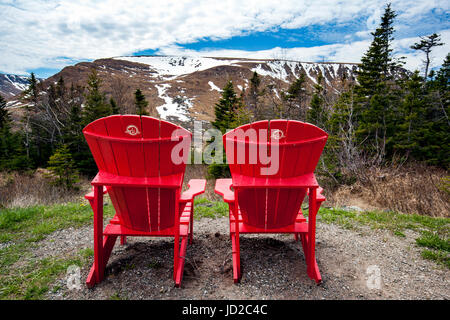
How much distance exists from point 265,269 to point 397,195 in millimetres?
6903

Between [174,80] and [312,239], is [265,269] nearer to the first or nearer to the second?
[312,239]

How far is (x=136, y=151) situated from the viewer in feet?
6.86

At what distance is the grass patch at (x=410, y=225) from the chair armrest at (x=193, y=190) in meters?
2.56

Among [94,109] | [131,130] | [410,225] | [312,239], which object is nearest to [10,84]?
[94,109]

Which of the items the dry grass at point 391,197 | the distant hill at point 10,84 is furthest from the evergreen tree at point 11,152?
the distant hill at point 10,84

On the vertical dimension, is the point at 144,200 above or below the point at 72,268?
above

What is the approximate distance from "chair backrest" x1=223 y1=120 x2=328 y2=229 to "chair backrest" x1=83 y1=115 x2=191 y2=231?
1.78ft

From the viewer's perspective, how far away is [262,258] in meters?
2.89

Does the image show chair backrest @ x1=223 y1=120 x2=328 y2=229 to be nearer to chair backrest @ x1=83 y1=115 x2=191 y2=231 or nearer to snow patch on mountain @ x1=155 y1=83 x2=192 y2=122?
chair backrest @ x1=83 y1=115 x2=191 y2=231

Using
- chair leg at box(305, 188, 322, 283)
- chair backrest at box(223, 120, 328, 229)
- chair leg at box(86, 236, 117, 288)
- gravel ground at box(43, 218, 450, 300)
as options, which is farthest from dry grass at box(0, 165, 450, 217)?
chair leg at box(86, 236, 117, 288)

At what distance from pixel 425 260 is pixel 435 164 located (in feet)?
69.2

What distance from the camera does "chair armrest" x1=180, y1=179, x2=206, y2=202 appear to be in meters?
2.40

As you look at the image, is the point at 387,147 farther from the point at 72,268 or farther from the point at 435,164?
the point at 72,268
